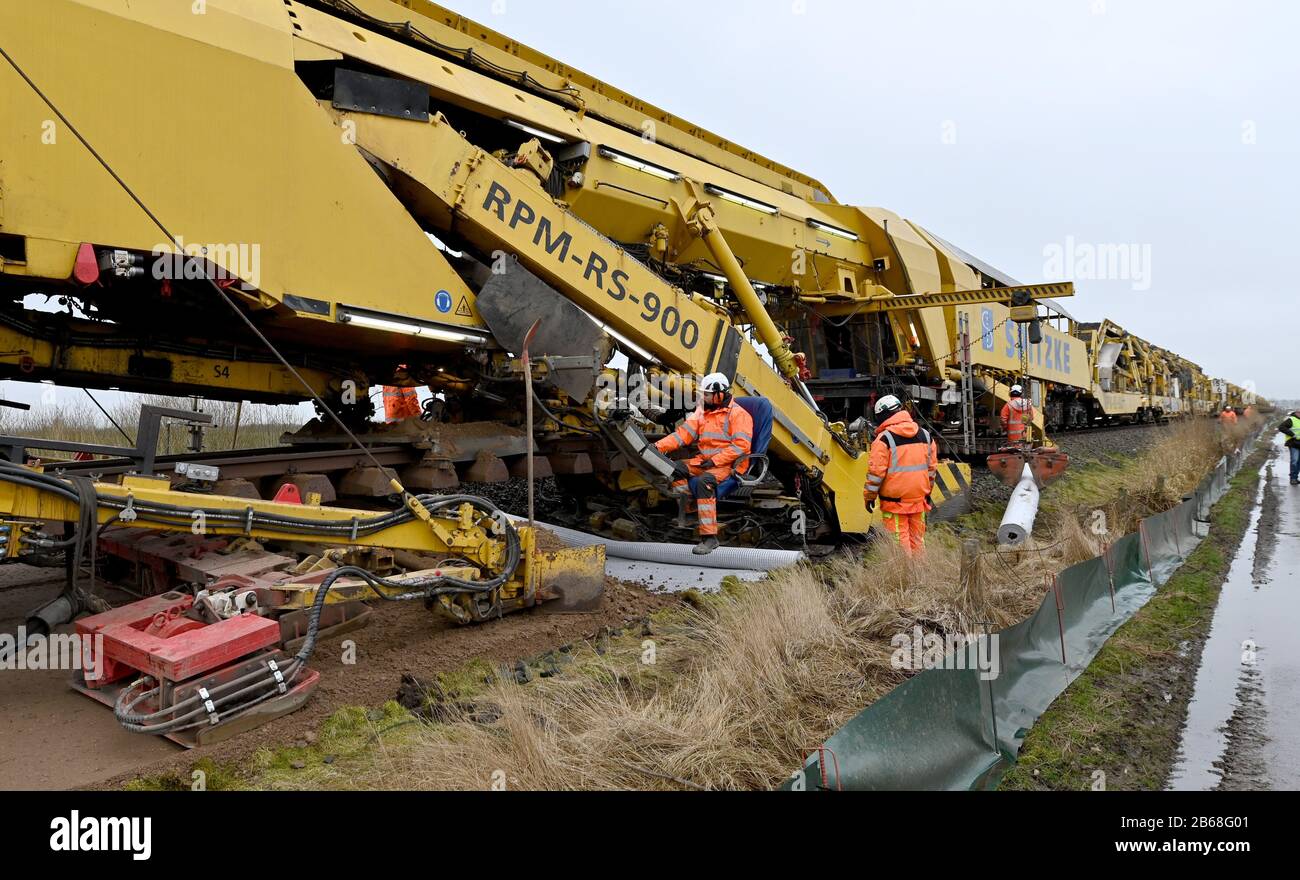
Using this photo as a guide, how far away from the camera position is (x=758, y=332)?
25.8 feet

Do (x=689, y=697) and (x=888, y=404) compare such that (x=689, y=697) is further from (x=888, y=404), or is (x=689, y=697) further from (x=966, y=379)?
(x=966, y=379)

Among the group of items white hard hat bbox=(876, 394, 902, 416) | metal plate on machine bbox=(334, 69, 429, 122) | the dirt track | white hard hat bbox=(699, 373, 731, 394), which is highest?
metal plate on machine bbox=(334, 69, 429, 122)

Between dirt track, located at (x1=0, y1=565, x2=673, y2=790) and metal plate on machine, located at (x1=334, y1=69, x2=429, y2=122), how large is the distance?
10.1 feet

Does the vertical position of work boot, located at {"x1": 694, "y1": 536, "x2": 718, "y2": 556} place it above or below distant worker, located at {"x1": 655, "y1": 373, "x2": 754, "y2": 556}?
below

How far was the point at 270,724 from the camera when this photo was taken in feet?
11.3

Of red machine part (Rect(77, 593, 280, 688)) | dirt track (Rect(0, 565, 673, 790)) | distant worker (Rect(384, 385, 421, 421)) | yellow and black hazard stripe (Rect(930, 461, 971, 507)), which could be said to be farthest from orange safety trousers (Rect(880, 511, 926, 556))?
red machine part (Rect(77, 593, 280, 688))

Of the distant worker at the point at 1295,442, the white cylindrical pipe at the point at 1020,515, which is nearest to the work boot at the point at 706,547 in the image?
the white cylindrical pipe at the point at 1020,515

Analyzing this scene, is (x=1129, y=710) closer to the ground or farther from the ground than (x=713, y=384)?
closer to the ground

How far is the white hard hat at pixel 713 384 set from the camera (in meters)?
6.43

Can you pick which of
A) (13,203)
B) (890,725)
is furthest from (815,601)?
(13,203)

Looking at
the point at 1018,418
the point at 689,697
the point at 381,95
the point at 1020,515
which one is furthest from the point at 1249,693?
the point at 1018,418

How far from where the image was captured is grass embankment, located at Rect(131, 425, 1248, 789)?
2848mm

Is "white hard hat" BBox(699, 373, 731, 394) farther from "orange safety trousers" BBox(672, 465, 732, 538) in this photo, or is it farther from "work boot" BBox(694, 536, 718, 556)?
"work boot" BBox(694, 536, 718, 556)

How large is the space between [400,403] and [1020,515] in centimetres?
618
